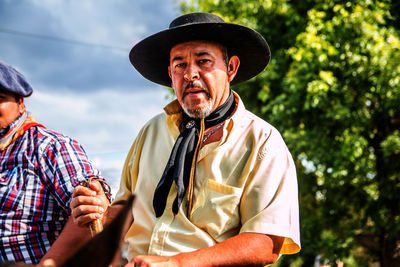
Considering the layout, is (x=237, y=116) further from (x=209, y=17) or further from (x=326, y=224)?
(x=326, y=224)

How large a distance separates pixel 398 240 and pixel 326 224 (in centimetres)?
143

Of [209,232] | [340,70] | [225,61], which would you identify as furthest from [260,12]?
[209,232]

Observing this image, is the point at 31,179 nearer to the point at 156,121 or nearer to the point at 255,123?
the point at 156,121

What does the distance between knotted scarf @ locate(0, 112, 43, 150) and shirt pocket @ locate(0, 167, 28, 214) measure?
21 centimetres

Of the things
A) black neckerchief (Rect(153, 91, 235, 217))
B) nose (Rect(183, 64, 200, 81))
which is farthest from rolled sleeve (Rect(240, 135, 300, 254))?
nose (Rect(183, 64, 200, 81))

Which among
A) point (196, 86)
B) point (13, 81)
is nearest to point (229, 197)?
point (196, 86)

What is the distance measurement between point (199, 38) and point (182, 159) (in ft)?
2.30

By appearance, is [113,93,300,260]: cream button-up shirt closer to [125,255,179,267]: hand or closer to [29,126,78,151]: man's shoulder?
[125,255,179,267]: hand

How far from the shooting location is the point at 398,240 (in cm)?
704

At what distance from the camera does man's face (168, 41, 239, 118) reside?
203cm

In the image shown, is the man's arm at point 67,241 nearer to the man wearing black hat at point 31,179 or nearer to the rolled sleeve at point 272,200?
the man wearing black hat at point 31,179

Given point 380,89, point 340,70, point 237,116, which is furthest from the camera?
point 340,70

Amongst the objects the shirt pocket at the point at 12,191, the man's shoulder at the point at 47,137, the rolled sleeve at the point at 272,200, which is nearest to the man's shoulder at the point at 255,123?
the rolled sleeve at the point at 272,200

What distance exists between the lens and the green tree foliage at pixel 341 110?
6211mm
